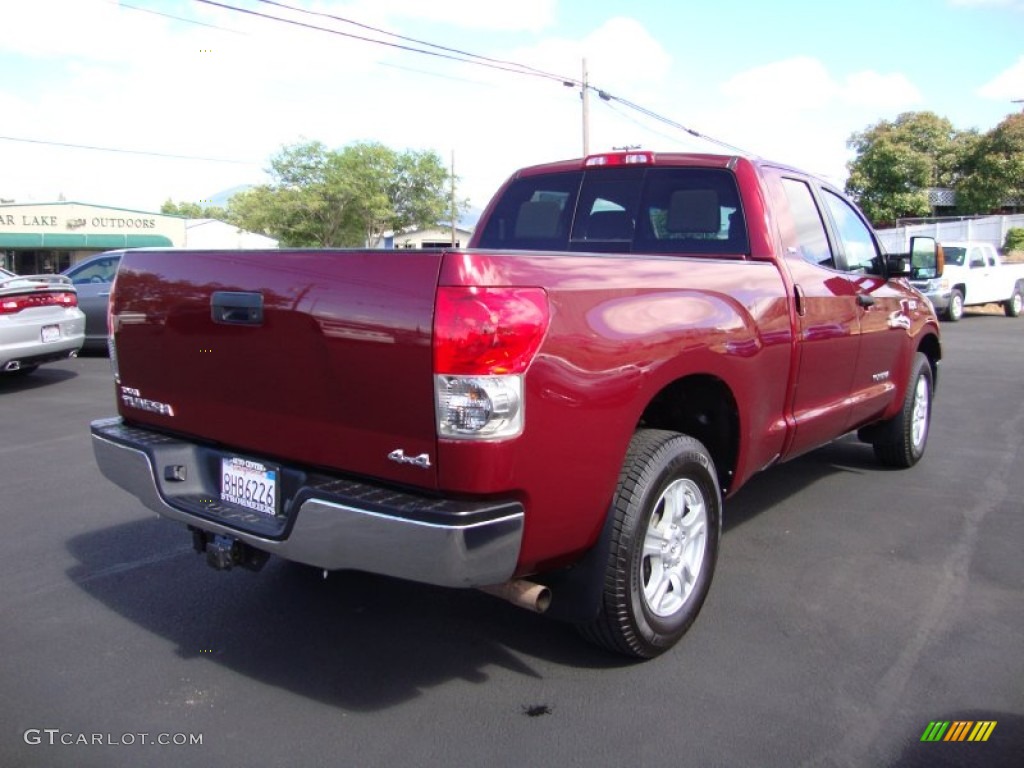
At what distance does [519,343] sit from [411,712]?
1.39 meters

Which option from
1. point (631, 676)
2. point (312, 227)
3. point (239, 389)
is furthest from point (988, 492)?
point (312, 227)

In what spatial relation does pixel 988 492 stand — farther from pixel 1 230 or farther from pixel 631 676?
pixel 1 230

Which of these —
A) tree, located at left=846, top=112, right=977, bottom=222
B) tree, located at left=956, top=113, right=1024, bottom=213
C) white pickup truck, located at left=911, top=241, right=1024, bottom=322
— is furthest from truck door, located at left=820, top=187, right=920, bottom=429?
tree, located at left=956, top=113, right=1024, bottom=213

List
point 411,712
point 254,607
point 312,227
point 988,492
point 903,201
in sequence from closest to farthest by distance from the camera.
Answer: point 411,712 → point 254,607 → point 988,492 → point 903,201 → point 312,227

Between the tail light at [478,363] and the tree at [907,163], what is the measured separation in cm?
3899

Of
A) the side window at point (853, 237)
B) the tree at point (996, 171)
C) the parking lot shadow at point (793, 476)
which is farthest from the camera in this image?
the tree at point (996, 171)

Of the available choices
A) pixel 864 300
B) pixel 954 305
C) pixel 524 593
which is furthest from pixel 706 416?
pixel 954 305

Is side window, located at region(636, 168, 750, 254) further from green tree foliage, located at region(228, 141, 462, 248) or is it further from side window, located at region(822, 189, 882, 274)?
green tree foliage, located at region(228, 141, 462, 248)

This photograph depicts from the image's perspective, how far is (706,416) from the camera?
382cm

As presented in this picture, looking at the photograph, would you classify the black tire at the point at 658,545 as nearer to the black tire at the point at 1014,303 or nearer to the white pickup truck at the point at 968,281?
the white pickup truck at the point at 968,281

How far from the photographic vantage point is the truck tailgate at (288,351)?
103 inches

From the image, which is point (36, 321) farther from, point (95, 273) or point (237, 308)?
point (237, 308)

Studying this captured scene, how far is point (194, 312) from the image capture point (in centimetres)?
322

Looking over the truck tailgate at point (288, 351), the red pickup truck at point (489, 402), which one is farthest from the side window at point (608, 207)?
the truck tailgate at point (288, 351)
